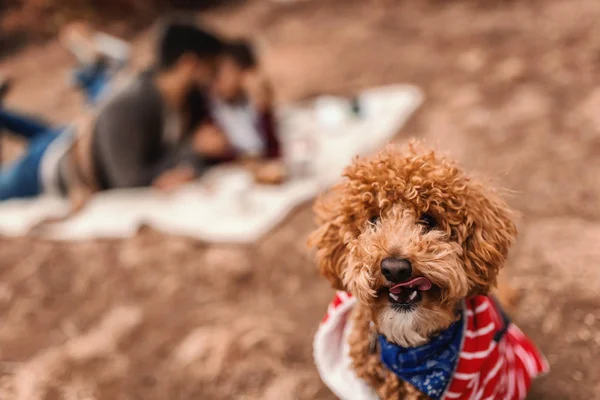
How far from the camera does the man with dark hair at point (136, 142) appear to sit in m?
3.08

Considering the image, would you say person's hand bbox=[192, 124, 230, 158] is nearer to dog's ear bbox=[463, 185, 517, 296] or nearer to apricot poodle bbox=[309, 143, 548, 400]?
apricot poodle bbox=[309, 143, 548, 400]

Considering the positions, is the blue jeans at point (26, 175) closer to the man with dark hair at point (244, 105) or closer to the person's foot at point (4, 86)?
A: the person's foot at point (4, 86)

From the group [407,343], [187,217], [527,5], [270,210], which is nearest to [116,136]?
[187,217]

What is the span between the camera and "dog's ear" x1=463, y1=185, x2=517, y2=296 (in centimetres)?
116

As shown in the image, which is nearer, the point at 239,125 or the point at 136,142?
the point at 136,142

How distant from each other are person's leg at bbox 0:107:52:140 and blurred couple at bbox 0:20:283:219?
1.08ft

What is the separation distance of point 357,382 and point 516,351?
0.47m

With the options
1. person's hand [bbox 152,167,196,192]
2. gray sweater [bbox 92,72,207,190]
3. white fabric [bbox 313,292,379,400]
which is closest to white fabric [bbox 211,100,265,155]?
gray sweater [bbox 92,72,207,190]

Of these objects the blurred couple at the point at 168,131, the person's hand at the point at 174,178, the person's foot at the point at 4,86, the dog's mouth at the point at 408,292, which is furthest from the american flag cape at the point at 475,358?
the person's foot at the point at 4,86

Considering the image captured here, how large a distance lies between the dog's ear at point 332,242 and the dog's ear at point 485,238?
298mm

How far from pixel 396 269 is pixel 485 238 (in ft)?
0.80

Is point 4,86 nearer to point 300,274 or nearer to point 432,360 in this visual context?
point 300,274

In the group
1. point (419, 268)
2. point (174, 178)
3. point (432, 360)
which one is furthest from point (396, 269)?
point (174, 178)

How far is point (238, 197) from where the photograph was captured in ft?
9.29
